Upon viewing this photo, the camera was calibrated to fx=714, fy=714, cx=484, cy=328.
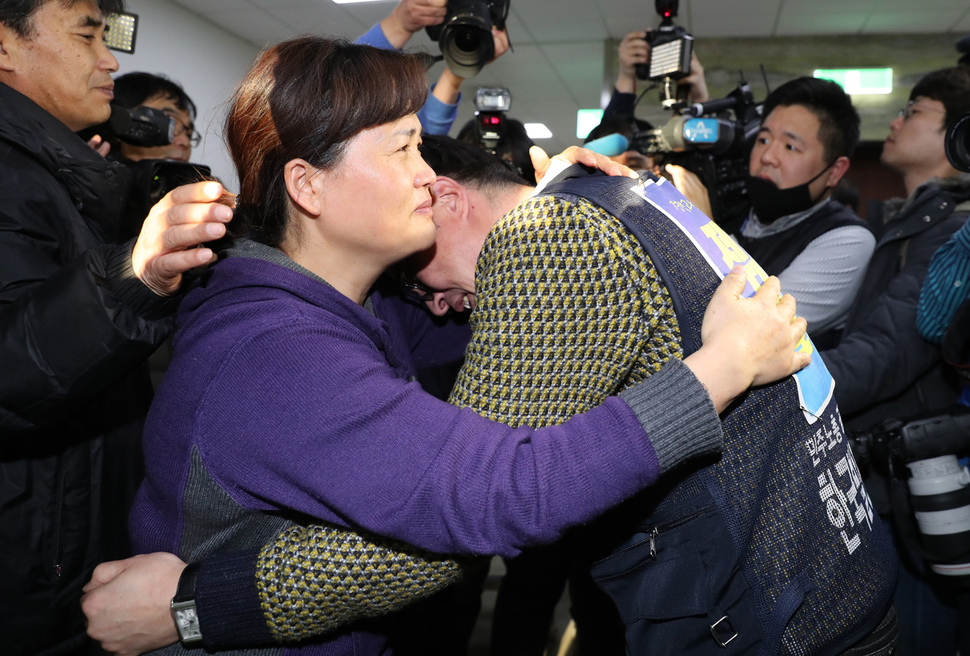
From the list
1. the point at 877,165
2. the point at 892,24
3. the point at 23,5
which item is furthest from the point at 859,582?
the point at 877,165

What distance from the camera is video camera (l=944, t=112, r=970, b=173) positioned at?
58.6 inches

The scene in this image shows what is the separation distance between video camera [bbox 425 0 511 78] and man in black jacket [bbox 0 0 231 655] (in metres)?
0.85

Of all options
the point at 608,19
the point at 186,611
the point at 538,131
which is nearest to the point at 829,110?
the point at 186,611

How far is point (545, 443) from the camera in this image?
0.75 metres

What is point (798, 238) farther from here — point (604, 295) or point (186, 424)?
point (186, 424)

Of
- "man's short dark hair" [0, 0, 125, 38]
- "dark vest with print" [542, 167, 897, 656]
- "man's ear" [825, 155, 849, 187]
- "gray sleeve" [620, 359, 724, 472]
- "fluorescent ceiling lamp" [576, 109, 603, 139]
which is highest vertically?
"fluorescent ceiling lamp" [576, 109, 603, 139]

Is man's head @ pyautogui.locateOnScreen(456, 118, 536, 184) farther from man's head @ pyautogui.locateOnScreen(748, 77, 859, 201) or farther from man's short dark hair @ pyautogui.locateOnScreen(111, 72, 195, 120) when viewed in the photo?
man's short dark hair @ pyautogui.locateOnScreen(111, 72, 195, 120)

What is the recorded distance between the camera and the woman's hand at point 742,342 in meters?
0.80

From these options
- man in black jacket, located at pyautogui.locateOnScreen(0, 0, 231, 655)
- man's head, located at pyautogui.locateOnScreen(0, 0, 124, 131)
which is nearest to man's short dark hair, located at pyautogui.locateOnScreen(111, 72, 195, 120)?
man in black jacket, located at pyautogui.locateOnScreen(0, 0, 231, 655)

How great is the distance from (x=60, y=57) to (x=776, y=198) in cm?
177

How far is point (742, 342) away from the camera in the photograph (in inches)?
32.2

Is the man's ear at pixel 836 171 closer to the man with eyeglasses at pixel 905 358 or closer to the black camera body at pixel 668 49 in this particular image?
the man with eyeglasses at pixel 905 358

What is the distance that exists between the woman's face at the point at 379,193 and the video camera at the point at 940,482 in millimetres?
1142

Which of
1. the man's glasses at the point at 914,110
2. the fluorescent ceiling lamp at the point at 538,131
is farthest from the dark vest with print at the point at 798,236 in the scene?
the fluorescent ceiling lamp at the point at 538,131
